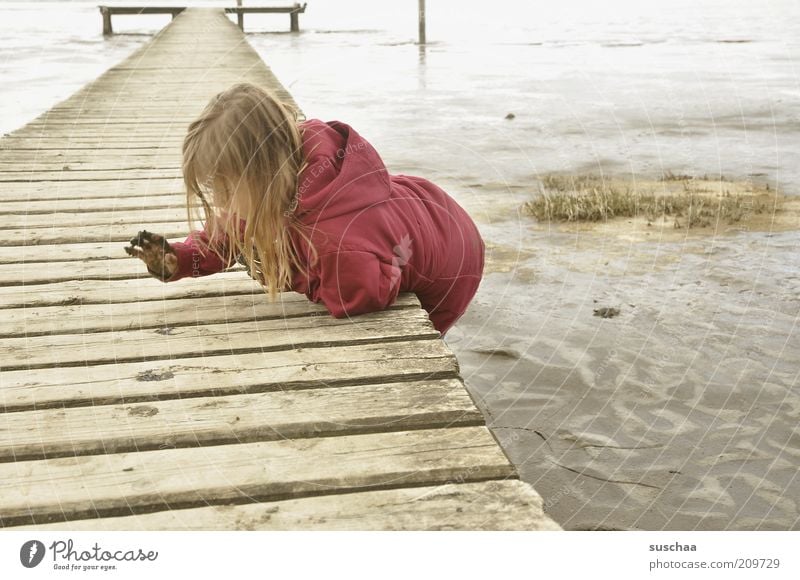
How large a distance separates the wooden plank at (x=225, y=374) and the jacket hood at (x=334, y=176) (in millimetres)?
432

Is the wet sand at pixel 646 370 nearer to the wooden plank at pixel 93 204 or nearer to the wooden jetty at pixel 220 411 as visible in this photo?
the wooden jetty at pixel 220 411

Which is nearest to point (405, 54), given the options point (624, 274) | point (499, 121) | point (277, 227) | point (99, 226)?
point (499, 121)

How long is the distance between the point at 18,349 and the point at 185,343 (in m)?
0.52

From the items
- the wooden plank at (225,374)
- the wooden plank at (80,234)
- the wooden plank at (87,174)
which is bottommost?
the wooden plank at (87,174)

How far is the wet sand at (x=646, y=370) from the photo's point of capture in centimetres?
395

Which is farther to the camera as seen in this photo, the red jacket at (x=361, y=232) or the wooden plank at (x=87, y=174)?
the wooden plank at (x=87, y=174)

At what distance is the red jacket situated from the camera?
288cm

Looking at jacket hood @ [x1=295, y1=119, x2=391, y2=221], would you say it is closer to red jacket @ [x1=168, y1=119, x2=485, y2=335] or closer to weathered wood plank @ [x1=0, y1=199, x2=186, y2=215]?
red jacket @ [x1=168, y1=119, x2=485, y2=335]

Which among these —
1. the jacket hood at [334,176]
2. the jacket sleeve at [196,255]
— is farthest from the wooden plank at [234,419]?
the jacket sleeve at [196,255]

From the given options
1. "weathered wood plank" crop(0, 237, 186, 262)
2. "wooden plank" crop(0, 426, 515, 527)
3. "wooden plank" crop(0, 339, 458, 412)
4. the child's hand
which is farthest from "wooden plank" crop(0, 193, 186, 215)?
"wooden plank" crop(0, 426, 515, 527)

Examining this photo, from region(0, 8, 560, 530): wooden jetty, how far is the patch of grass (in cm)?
474

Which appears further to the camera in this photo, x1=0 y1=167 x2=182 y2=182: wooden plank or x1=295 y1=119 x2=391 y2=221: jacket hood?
x1=0 y1=167 x2=182 y2=182: wooden plank
